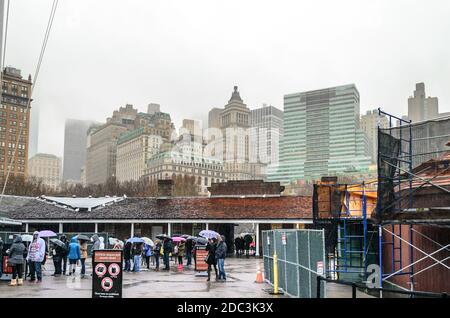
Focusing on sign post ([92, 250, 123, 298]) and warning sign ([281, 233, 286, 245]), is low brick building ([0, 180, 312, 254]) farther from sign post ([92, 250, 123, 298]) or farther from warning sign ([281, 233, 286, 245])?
sign post ([92, 250, 123, 298])

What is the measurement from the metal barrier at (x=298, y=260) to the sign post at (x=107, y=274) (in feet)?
13.7

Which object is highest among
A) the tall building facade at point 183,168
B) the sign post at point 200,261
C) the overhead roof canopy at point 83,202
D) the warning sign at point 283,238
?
the tall building facade at point 183,168

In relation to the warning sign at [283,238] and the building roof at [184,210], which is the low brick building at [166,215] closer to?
the building roof at [184,210]

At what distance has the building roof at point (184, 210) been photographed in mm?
38781

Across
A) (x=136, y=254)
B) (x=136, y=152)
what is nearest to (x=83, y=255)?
(x=136, y=254)

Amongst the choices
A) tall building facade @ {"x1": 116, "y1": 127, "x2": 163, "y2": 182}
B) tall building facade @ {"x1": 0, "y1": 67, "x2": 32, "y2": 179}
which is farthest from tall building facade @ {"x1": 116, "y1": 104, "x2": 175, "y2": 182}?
tall building facade @ {"x1": 0, "y1": 67, "x2": 32, "y2": 179}

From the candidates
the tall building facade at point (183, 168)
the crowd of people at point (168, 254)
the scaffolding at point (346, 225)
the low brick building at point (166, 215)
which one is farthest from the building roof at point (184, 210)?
the tall building facade at point (183, 168)

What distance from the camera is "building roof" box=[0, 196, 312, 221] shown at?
38781mm

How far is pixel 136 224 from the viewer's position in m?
40.6

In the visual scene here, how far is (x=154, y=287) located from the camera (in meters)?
16.2

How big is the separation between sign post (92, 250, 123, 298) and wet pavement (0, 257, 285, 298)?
303 cm
